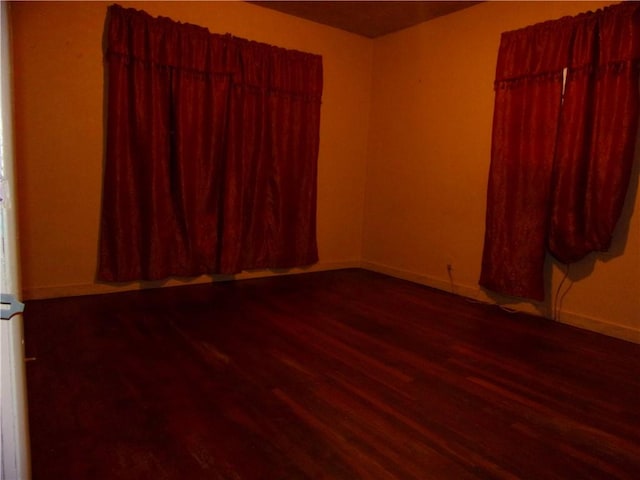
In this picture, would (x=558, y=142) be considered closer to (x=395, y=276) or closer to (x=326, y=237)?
(x=395, y=276)

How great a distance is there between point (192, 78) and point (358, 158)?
1933mm

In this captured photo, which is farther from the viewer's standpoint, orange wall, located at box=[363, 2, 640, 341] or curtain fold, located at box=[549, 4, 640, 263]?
orange wall, located at box=[363, 2, 640, 341]

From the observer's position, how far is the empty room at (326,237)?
1643 millimetres

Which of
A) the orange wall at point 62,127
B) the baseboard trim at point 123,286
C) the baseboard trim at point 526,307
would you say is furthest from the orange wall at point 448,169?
the orange wall at point 62,127

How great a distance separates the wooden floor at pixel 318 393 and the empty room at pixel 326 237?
1 cm

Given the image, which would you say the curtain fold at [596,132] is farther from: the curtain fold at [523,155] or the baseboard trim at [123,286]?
the baseboard trim at [123,286]

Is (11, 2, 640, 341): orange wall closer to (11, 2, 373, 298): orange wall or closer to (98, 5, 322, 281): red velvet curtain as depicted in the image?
(11, 2, 373, 298): orange wall

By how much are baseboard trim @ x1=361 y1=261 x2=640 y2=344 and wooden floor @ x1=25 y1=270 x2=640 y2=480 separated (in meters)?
0.10

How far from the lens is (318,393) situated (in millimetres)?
1930

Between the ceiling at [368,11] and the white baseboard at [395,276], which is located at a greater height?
the ceiling at [368,11]

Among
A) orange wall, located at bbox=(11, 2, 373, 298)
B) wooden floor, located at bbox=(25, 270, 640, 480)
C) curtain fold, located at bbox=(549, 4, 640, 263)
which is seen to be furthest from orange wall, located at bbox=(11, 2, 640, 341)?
wooden floor, located at bbox=(25, 270, 640, 480)

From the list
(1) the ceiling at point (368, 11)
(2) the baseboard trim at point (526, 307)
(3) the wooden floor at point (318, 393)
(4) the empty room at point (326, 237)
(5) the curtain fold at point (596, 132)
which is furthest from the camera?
(1) the ceiling at point (368, 11)

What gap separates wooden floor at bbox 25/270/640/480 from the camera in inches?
57.6

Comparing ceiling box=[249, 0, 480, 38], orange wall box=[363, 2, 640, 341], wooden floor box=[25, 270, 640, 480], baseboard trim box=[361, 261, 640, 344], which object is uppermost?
ceiling box=[249, 0, 480, 38]
